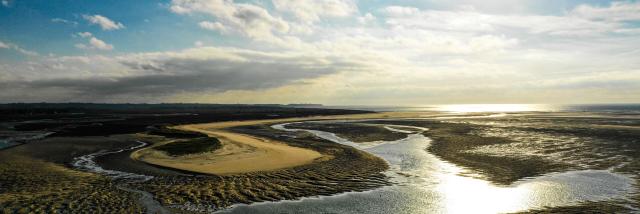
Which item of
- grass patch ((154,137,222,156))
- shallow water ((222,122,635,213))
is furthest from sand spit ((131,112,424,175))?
shallow water ((222,122,635,213))

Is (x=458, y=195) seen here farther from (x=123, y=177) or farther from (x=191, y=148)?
(x=191, y=148)

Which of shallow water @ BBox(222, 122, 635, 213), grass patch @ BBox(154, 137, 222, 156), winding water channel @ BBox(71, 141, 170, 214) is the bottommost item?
winding water channel @ BBox(71, 141, 170, 214)

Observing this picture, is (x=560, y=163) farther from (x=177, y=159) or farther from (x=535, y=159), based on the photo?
(x=177, y=159)

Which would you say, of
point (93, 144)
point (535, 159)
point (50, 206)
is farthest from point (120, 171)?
point (535, 159)

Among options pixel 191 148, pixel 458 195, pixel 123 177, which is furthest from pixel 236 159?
pixel 458 195

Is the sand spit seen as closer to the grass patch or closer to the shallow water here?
the grass patch

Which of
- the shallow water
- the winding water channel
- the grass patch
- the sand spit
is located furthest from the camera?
the grass patch

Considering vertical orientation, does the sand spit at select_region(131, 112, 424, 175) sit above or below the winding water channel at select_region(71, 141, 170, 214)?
above

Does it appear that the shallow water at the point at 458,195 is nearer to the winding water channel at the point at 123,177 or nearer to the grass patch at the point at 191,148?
the winding water channel at the point at 123,177
